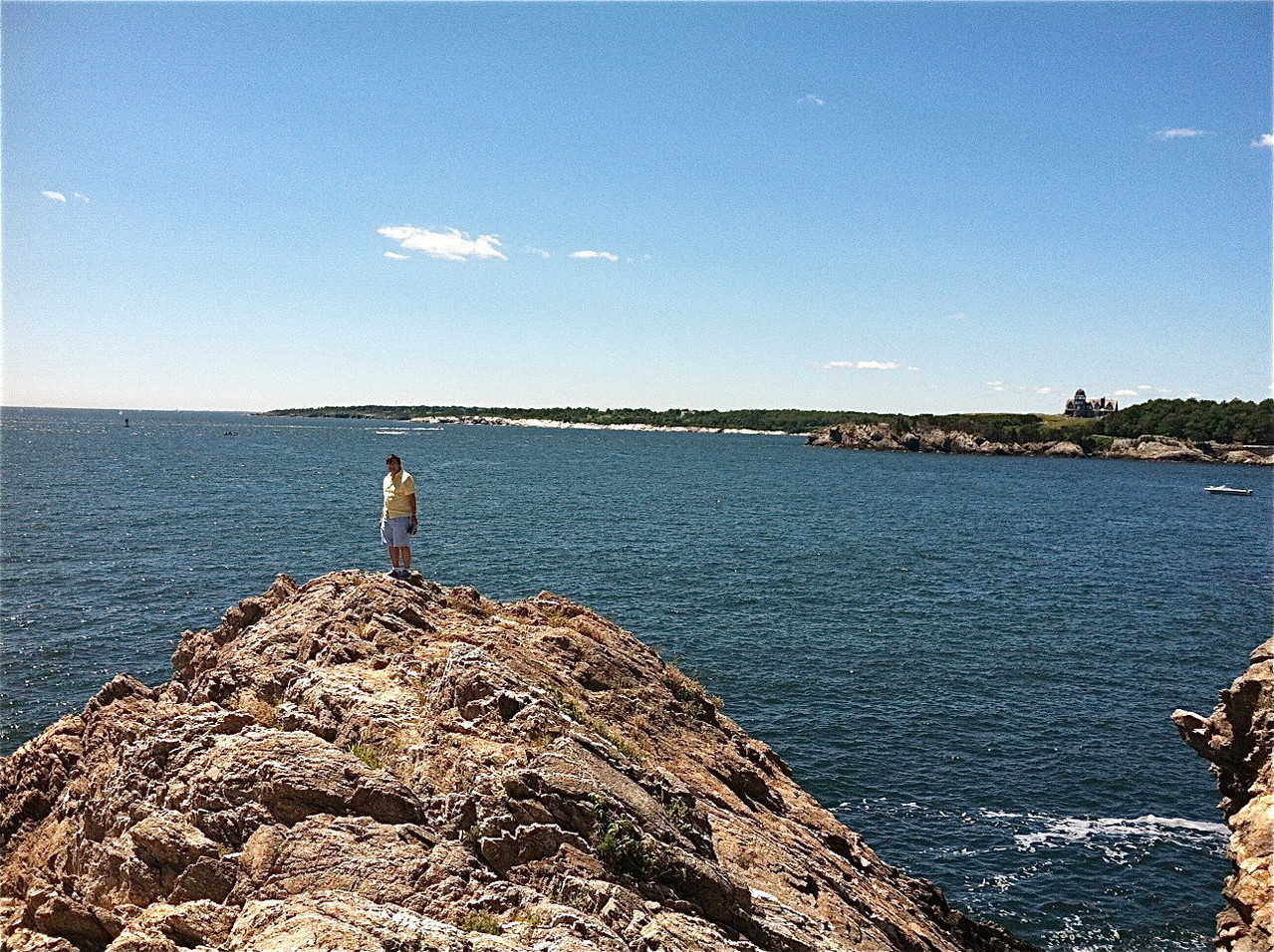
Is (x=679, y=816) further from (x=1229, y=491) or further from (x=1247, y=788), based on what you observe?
(x=1229, y=491)

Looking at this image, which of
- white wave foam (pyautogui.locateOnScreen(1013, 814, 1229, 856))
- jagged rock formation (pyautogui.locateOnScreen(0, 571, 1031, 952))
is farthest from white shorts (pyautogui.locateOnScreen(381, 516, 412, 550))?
white wave foam (pyautogui.locateOnScreen(1013, 814, 1229, 856))

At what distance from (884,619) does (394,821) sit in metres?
38.1

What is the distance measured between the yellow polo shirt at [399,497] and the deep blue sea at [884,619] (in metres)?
15.4

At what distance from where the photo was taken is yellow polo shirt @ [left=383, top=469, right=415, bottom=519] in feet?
59.3

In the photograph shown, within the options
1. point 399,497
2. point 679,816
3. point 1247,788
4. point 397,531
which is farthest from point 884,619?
point 679,816

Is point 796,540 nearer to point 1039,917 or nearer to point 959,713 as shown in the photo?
point 959,713

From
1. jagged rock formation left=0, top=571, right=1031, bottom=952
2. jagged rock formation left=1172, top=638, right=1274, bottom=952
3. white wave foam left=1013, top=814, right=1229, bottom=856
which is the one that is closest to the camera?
jagged rock formation left=0, top=571, right=1031, bottom=952

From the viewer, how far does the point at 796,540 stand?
6738 centimetres

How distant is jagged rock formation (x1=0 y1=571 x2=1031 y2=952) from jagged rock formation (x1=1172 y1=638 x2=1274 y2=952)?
256 inches

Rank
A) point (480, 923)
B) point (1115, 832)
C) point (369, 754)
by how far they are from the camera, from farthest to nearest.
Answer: point (1115, 832)
point (369, 754)
point (480, 923)

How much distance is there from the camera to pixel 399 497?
18078mm

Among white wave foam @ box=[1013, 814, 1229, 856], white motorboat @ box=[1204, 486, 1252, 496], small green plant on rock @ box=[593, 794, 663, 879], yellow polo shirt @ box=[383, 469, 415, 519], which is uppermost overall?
yellow polo shirt @ box=[383, 469, 415, 519]

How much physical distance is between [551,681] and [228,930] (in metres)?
5.98

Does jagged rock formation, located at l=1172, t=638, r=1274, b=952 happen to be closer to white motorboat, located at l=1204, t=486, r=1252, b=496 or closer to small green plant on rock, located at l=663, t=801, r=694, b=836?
small green plant on rock, located at l=663, t=801, r=694, b=836
